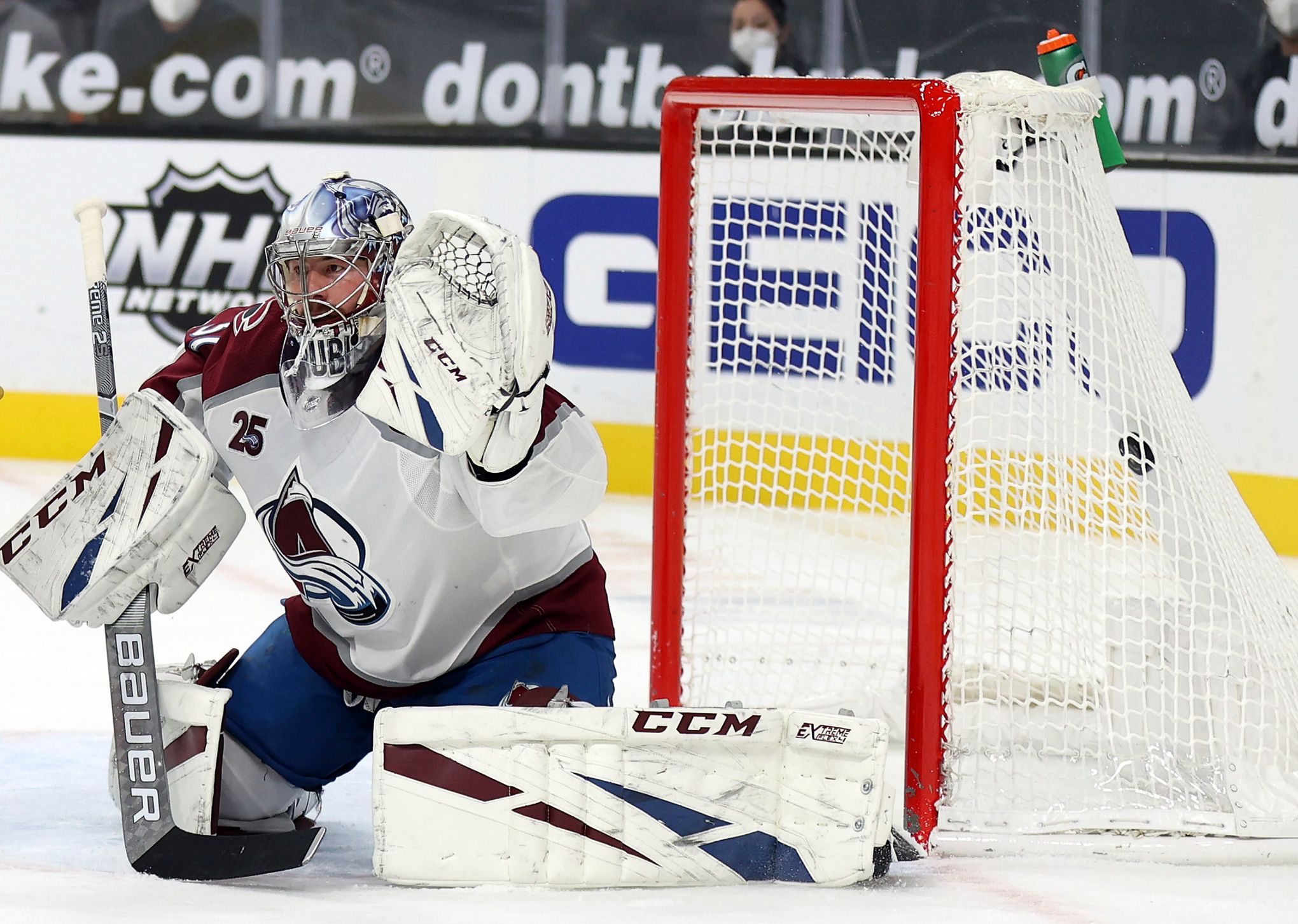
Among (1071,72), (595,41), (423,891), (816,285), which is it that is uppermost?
(595,41)

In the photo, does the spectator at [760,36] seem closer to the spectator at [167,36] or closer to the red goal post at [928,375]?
the spectator at [167,36]

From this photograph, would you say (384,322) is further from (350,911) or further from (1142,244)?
(1142,244)

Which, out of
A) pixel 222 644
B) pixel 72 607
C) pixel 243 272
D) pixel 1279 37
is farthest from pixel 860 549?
pixel 243 272

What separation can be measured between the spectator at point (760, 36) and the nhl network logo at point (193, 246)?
156cm

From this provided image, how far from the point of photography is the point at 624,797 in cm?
196

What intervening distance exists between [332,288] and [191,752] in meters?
0.60

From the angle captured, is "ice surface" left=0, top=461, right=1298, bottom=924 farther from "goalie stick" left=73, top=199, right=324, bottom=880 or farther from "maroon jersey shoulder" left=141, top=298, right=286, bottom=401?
"maroon jersey shoulder" left=141, top=298, right=286, bottom=401

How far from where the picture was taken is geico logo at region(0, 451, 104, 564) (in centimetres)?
215

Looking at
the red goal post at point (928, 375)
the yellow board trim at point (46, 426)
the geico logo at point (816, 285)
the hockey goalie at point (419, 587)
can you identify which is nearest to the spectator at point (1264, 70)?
the geico logo at point (816, 285)

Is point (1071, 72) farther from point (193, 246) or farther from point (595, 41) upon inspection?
point (193, 246)

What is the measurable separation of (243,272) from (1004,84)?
3798 mm

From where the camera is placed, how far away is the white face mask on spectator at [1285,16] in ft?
14.8

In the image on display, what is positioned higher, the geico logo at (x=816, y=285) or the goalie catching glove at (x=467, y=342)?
the geico logo at (x=816, y=285)

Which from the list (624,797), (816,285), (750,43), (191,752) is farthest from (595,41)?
(624,797)
